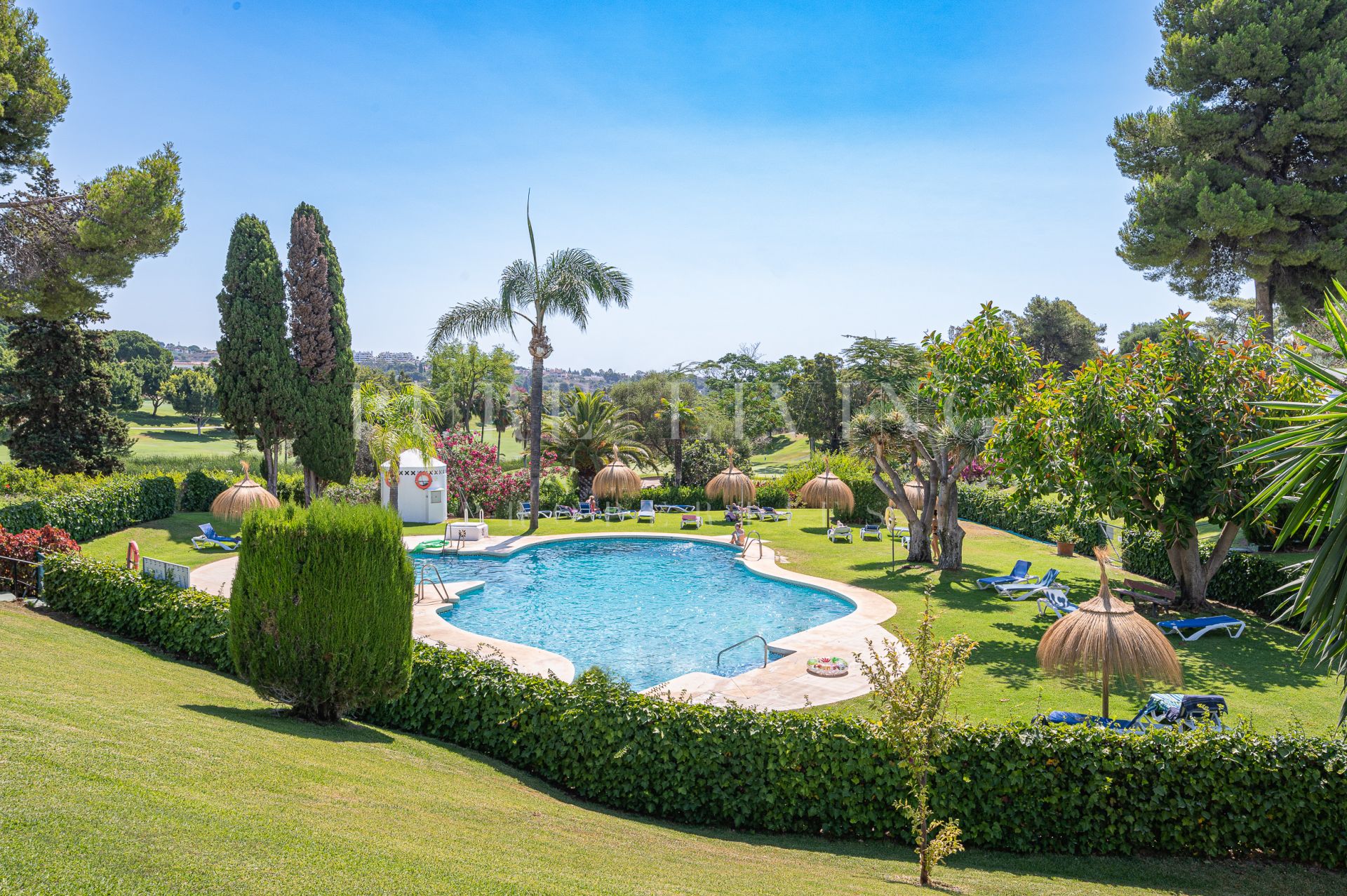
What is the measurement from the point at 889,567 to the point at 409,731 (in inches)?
576

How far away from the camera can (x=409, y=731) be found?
927 cm

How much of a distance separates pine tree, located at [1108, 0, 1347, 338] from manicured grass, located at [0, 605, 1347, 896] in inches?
871

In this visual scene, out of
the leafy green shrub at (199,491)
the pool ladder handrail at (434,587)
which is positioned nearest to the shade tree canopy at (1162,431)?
the pool ladder handrail at (434,587)

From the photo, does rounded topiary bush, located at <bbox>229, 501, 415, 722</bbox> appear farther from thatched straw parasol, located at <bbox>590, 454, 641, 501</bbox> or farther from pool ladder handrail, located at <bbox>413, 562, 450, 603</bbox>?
thatched straw parasol, located at <bbox>590, 454, 641, 501</bbox>

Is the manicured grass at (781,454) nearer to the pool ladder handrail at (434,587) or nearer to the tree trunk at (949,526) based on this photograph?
the tree trunk at (949,526)

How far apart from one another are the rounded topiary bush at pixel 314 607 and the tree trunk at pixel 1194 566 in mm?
15490

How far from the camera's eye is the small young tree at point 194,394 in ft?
254

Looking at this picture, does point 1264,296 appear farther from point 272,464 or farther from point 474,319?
point 272,464

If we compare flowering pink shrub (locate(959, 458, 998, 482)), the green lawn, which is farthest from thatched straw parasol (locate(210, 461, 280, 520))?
flowering pink shrub (locate(959, 458, 998, 482))

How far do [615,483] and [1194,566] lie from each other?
19.2 metres

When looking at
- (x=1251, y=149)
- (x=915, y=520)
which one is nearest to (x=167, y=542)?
(x=915, y=520)

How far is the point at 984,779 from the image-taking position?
23.4 feet

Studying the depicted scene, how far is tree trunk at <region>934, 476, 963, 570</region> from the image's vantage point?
19906 millimetres

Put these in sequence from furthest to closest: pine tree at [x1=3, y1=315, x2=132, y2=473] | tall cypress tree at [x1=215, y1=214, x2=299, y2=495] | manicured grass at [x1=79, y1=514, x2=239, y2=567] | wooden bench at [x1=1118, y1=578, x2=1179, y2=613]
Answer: pine tree at [x1=3, y1=315, x2=132, y2=473], tall cypress tree at [x1=215, y1=214, x2=299, y2=495], manicured grass at [x1=79, y1=514, x2=239, y2=567], wooden bench at [x1=1118, y1=578, x2=1179, y2=613]
